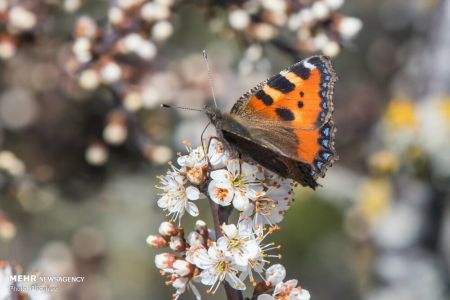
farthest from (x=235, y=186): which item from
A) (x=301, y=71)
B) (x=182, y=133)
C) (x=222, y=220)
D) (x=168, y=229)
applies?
(x=182, y=133)

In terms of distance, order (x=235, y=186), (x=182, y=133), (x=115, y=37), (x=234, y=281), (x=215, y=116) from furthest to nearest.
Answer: (x=182, y=133) < (x=115, y=37) < (x=215, y=116) < (x=235, y=186) < (x=234, y=281)

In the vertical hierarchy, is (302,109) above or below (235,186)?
above

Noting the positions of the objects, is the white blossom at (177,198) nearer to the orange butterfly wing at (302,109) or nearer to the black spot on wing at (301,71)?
the orange butterfly wing at (302,109)

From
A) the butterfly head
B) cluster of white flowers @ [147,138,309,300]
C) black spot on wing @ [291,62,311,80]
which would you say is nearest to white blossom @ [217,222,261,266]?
cluster of white flowers @ [147,138,309,300]

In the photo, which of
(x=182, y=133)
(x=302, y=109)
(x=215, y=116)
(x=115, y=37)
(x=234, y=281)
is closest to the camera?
(x=234, y=281)

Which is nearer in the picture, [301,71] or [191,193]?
[191,193]

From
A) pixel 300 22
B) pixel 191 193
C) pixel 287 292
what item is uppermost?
pixel 300 22

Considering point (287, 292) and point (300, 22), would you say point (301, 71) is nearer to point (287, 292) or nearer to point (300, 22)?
point (300, 22)
